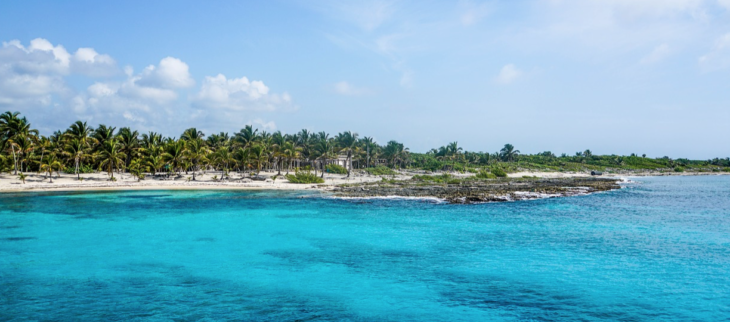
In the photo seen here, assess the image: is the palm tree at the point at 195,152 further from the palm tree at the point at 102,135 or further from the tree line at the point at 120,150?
the palm tree at the point at 102,135

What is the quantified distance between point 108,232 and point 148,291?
15.5 m

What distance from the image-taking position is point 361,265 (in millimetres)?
20906

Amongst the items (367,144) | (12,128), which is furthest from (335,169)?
(12,128)

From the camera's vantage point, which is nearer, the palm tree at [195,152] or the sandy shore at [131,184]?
the sandy shore at [131,184]

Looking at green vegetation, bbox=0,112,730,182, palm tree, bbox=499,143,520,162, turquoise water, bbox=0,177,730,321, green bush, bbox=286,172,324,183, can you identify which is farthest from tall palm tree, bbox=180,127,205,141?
palm tree, bbox=499,143,520,162

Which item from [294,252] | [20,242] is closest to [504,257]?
[294,252]

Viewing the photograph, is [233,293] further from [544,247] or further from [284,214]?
[284,214]

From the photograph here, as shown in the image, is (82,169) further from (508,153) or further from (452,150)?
(508,153)

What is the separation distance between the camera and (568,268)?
801 inches

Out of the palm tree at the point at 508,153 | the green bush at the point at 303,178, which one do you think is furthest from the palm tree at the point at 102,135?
the palm tree at the point at 508,153

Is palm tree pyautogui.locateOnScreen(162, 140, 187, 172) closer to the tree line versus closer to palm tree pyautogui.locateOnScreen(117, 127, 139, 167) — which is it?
the tree line

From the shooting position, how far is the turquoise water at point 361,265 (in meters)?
15.0

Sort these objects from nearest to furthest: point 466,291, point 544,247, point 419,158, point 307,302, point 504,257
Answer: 1. point 307,302
2. point 466,291
3. point 504,257
4. point 544,247
5. point 419,158

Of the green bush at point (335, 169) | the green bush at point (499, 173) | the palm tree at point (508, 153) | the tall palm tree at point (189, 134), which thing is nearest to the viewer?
the tall palm tree at point (189, 134)
